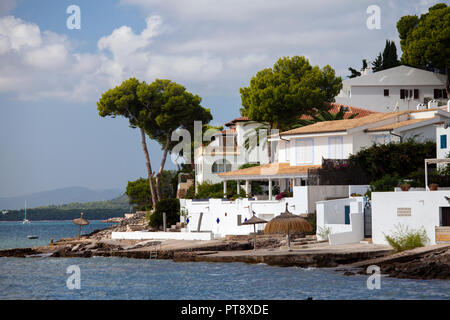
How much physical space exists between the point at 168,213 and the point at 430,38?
3743 cm

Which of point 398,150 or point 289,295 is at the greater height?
point 398,150

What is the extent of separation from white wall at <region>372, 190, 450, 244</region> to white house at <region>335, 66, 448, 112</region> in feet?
159

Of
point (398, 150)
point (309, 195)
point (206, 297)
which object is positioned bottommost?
point (206, 297)

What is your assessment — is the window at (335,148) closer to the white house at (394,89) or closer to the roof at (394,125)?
the roof at (394,125)

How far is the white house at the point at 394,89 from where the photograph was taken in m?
84.2

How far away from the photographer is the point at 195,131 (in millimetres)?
82688

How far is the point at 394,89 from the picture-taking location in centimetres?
8469

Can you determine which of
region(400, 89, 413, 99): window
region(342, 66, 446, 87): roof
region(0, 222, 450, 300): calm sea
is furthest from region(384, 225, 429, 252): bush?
region(400, 89, 413, 99): window

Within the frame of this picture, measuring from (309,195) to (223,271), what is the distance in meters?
11.8

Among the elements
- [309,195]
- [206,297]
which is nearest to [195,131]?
[309,195]

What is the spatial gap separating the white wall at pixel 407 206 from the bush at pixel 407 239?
0.26 m

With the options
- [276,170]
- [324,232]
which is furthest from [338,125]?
[324,232]
